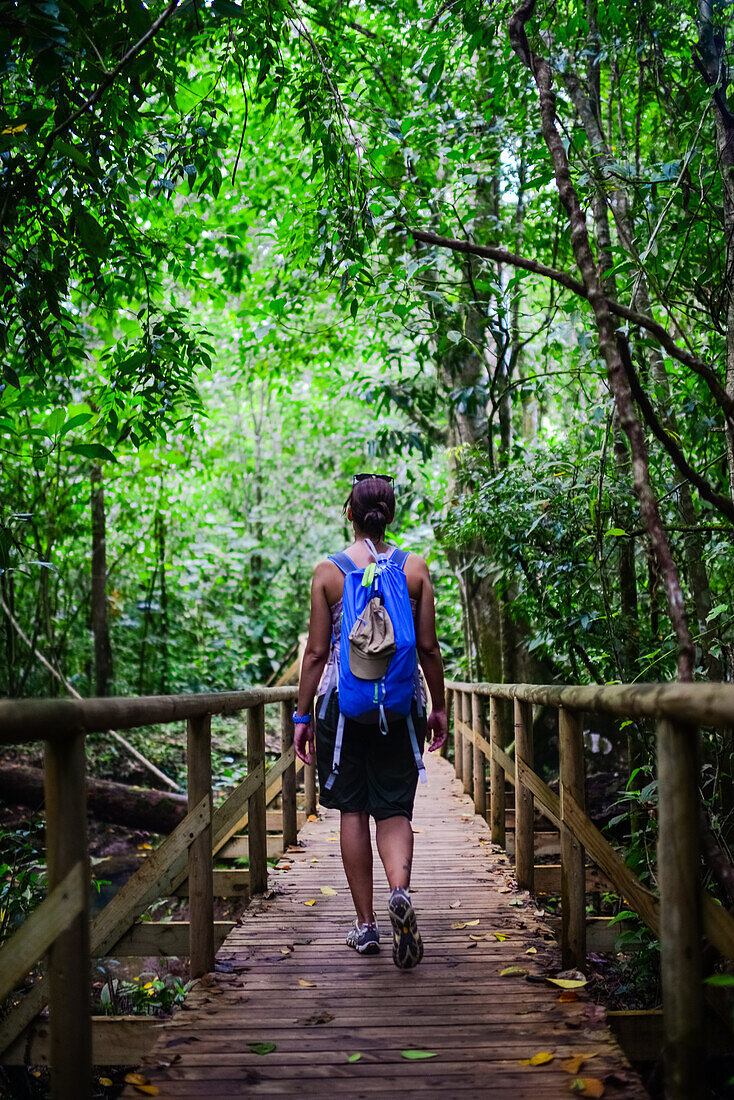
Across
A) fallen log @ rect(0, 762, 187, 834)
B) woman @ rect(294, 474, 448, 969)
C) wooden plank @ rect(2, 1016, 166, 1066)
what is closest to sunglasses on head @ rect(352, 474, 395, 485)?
woman @ rect(294, 474, 448, 969)

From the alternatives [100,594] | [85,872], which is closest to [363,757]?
[85,872]

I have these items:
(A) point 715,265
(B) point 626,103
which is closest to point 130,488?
(B) point 626,103

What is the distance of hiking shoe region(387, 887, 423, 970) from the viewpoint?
3146 mm

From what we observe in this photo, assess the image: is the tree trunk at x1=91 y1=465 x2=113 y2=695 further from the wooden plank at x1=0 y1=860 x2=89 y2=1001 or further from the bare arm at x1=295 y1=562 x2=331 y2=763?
the wooden plank at x1=0 y1=860 x2=89 y2=1001

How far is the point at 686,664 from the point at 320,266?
3343 mm

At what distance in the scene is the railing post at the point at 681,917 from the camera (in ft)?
5.96

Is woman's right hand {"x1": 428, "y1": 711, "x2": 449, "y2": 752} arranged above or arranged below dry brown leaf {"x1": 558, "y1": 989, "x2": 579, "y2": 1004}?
above

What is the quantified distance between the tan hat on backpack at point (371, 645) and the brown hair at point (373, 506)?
44cm

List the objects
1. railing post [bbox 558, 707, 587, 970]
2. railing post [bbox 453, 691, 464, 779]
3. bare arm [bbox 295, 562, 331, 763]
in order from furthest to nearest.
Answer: railing post [bbox 453, 691, 464, 779] → bare arm [bbox 295, 562, 331, 763] → railing post [bbox 558, 707, 587, 970]

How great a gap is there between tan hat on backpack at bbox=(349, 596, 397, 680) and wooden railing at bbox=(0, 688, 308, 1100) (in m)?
0.57

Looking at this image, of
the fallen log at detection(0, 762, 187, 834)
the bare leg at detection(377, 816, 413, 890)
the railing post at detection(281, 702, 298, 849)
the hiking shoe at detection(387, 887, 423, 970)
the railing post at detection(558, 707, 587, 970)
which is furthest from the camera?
the fallen log at detection(0, 762, 187, 834)

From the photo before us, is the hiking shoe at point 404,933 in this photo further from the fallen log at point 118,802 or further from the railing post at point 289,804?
the fallen log at point 118,802

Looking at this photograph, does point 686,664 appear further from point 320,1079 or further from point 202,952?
point 202,952

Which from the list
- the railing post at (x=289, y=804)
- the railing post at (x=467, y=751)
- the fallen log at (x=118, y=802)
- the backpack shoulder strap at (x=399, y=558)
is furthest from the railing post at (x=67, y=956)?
the fallen log at (x=118, y=802)
